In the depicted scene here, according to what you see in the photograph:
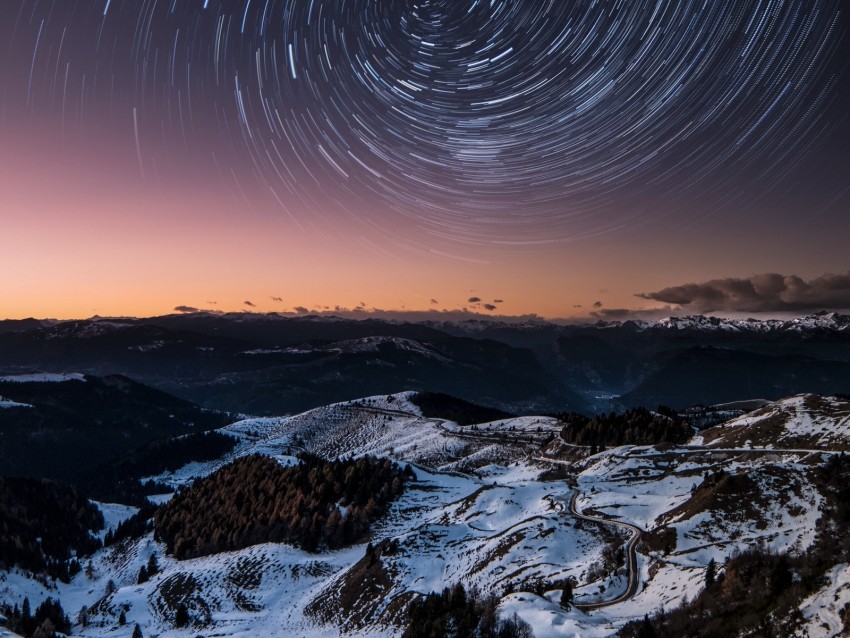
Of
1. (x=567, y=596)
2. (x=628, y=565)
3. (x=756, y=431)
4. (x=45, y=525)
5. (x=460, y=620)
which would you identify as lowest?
(x=45, y=525)

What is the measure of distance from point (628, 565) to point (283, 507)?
7923cm

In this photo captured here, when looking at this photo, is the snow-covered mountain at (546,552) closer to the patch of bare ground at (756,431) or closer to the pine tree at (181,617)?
the patch of bare ground at (756,431)

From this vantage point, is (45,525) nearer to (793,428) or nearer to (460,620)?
(460,620)

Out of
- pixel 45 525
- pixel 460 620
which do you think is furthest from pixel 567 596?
pixel 45 525

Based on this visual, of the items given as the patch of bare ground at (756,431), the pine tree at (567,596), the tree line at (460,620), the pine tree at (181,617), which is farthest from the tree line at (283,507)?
the patch of bare ground at (756,431)

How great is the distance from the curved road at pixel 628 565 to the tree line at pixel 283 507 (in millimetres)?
43816

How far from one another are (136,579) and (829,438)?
138091 millimetres

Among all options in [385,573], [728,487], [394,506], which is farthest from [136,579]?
[728,487]

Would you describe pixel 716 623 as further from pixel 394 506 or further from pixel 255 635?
pixel 394 506

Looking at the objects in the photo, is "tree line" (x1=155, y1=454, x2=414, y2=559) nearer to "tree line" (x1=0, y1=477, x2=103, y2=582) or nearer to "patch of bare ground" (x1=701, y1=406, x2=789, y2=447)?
"tree line" (x1=0, y1=477, x2=103, y2=582)

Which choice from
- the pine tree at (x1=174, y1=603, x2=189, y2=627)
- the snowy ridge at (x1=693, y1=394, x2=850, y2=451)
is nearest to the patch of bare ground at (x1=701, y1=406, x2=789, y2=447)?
the snowy ridge at (x1=693, y1=394, x2=850, y2=451)

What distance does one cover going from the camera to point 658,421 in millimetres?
149125

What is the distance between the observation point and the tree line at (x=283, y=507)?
110 m

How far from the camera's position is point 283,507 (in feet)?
403
